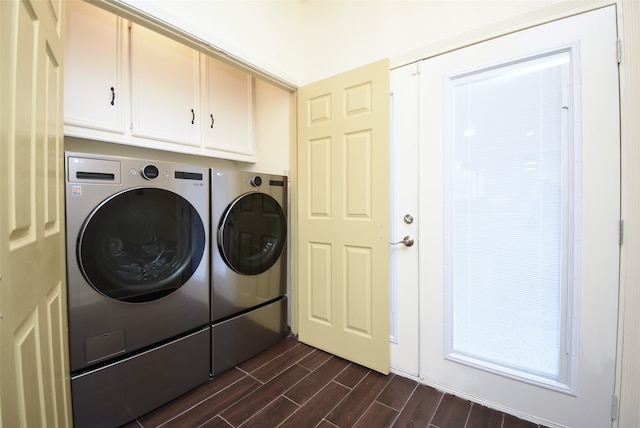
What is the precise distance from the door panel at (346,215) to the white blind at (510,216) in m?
0.40

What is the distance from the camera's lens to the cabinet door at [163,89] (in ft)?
5.30

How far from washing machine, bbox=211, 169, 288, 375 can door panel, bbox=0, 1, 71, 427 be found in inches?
30.1

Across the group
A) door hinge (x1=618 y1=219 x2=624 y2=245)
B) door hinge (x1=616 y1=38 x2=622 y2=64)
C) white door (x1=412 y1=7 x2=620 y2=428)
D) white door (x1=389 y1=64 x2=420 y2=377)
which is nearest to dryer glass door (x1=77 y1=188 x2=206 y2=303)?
white door (x1=389 y1=64 x2=420 y2=377)

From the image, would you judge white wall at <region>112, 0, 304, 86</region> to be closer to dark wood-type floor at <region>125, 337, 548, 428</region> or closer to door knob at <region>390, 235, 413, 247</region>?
door knob at <region>390, 235, 413, 247</region>

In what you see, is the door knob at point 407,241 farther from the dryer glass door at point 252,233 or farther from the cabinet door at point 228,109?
the cabinet door at point 228,109

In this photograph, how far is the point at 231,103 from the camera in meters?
2.12

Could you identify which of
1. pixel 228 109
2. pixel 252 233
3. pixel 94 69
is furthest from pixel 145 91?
pixel 252 233

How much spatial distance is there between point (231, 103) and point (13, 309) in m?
1.93

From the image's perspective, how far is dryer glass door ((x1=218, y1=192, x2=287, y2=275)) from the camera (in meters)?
1.66

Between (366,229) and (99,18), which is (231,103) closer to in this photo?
(99,18)

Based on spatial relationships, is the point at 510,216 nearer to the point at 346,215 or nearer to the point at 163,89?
the point at 346,215

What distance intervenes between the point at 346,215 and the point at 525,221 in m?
0.98

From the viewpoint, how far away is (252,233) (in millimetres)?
1814

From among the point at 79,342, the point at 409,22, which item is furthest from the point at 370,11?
the point at 79,342
